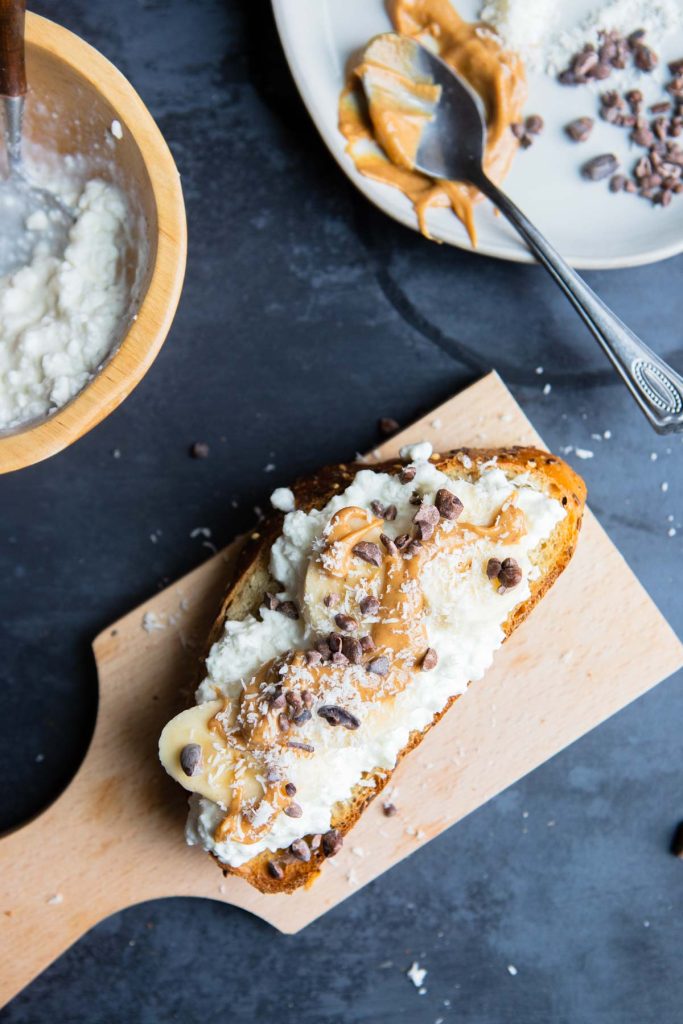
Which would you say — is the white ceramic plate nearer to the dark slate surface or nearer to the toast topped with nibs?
the dark slate surface

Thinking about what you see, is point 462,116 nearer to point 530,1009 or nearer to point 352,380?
point 352,380

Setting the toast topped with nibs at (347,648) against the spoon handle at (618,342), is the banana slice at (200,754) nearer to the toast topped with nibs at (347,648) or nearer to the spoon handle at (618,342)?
the toast topped with nibs at (347,648)

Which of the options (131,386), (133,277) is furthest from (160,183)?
(131,386)

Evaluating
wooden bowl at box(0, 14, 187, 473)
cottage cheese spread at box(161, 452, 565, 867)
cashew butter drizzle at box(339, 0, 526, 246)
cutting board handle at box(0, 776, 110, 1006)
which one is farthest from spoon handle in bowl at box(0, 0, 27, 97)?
cutting board handle at box(0, 776, 110, 1006)

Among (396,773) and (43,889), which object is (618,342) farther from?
(43,889)

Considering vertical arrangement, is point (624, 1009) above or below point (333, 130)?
below

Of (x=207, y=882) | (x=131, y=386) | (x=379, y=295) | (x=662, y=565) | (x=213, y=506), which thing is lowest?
(x=207, y=882)
